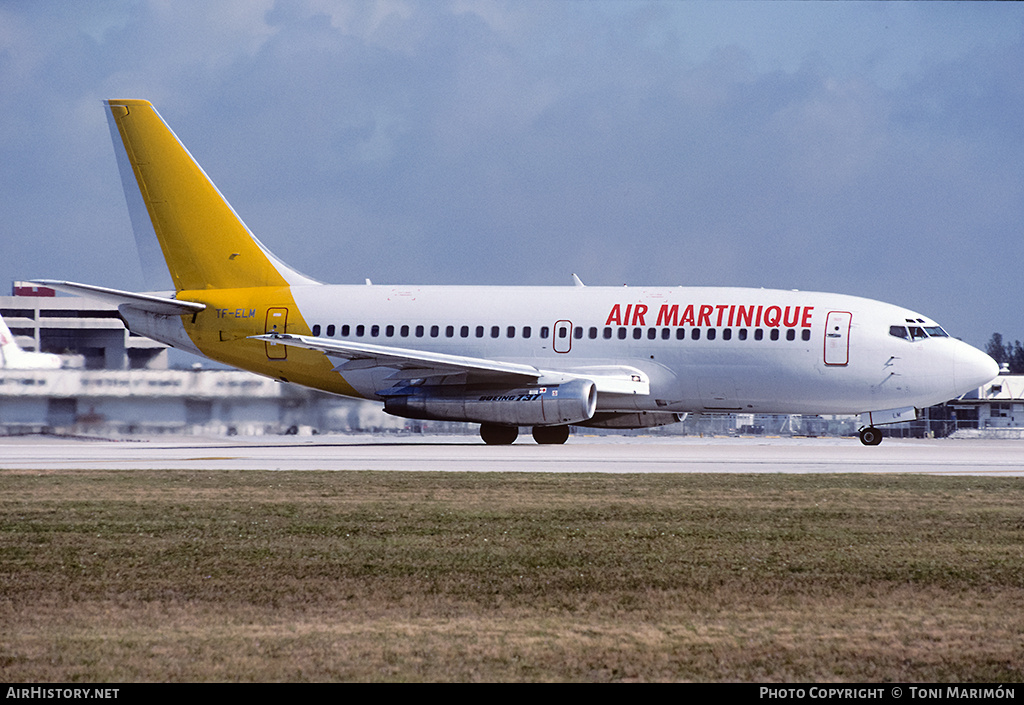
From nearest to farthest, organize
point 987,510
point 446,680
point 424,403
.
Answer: point 446,680
point 987,510
point 424,403

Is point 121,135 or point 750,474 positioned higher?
point 121,135

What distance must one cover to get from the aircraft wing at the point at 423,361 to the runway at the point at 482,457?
6.45 ft

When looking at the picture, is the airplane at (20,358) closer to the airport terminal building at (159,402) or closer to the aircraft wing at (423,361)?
the airport terminal building at (159,402)

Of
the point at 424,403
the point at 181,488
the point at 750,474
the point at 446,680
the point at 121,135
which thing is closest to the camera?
the point at 446,680

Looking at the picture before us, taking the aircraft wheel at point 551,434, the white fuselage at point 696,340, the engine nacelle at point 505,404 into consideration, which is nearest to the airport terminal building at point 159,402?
the white fuselage at point 696,340

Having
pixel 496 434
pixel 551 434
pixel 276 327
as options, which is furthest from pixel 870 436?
pixel 276 327

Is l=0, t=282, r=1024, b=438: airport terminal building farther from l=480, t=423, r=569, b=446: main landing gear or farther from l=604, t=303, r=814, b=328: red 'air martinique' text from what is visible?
l=604, t=303, r=814, b=328: red 'air martinique' text

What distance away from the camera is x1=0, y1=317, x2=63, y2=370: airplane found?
35.5m

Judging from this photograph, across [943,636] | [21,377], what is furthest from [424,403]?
[943,636]

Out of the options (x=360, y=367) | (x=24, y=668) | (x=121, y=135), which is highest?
(x=121, y=135)

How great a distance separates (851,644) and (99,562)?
7.02 meters

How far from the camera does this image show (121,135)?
125 ft

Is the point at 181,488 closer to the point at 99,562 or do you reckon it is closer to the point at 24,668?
the point at 99,562

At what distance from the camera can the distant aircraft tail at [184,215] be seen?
37562 millimetres
